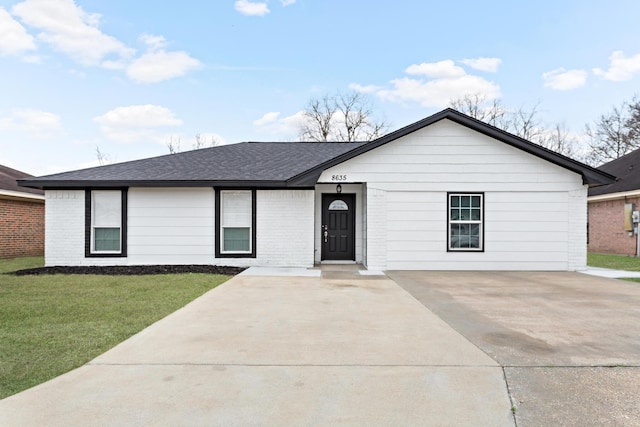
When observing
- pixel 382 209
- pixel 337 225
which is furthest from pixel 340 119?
pixel 382 209

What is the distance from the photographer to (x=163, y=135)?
122 feet

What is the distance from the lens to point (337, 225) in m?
13.0

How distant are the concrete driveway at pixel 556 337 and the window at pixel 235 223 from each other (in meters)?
4.75

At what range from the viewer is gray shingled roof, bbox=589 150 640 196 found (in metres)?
18.3

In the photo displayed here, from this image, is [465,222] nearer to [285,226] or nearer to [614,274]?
[614,274]

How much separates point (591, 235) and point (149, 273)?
71.2 ft

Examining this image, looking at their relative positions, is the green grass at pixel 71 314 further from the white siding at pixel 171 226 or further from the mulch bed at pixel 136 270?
the white siding at pixel 171 226

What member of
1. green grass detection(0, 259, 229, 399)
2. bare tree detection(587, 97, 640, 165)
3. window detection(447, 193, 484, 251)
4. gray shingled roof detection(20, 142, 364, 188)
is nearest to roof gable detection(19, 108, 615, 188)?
gray shingled roof detection(20, 142, 364, 188)

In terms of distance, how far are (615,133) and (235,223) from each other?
33.5 meters

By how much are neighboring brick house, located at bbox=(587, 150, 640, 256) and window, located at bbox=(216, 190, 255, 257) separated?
1511 centimetres

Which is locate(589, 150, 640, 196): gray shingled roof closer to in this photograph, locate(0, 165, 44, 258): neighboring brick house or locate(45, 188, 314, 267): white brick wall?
locate(45, 188, 314, 267): white brick wall

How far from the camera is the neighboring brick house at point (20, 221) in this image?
14883 mm

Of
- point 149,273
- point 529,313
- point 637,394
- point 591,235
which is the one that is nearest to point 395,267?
point 529,313

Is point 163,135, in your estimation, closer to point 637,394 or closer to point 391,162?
point 391,162
